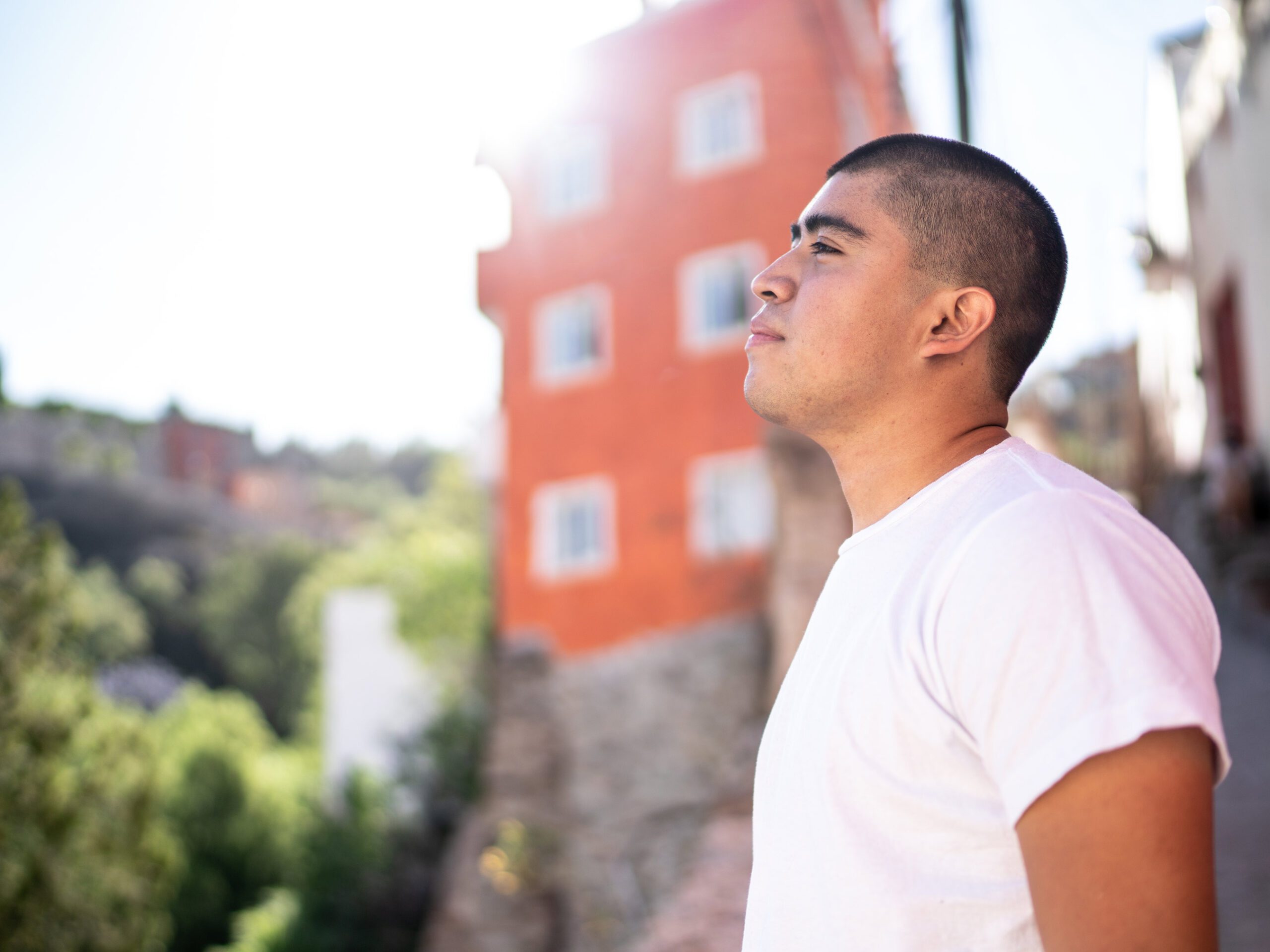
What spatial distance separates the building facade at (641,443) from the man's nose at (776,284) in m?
12.7

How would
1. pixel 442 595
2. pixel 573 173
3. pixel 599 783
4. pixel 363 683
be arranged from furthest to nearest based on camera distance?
pixel 363 683
pixel 442 595
pixel 573 173
pixel 599 783

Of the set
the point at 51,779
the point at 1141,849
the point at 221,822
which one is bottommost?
the point at 221,822

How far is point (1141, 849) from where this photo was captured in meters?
1.11

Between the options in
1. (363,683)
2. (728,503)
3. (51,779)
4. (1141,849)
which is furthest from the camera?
(363,683)

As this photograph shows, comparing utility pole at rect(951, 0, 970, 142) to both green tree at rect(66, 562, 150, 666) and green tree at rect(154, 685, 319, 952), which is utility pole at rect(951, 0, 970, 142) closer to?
green tree at rect(154, 685, 319, 952)

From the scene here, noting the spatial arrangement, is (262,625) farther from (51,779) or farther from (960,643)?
(960,643)

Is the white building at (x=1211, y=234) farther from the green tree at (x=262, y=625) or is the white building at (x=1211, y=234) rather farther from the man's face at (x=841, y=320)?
the green tree at (x=262, y=625)

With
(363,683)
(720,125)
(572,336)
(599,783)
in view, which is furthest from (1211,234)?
(363,683)

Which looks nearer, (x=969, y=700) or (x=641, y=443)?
(x=969, y=700)

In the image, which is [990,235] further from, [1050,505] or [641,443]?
[641,443]

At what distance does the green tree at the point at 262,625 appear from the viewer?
54844 mm

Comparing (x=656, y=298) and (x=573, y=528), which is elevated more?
(x=656, y=298)

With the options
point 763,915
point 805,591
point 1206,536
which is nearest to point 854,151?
point 763,915

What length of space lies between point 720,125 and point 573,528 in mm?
6148
